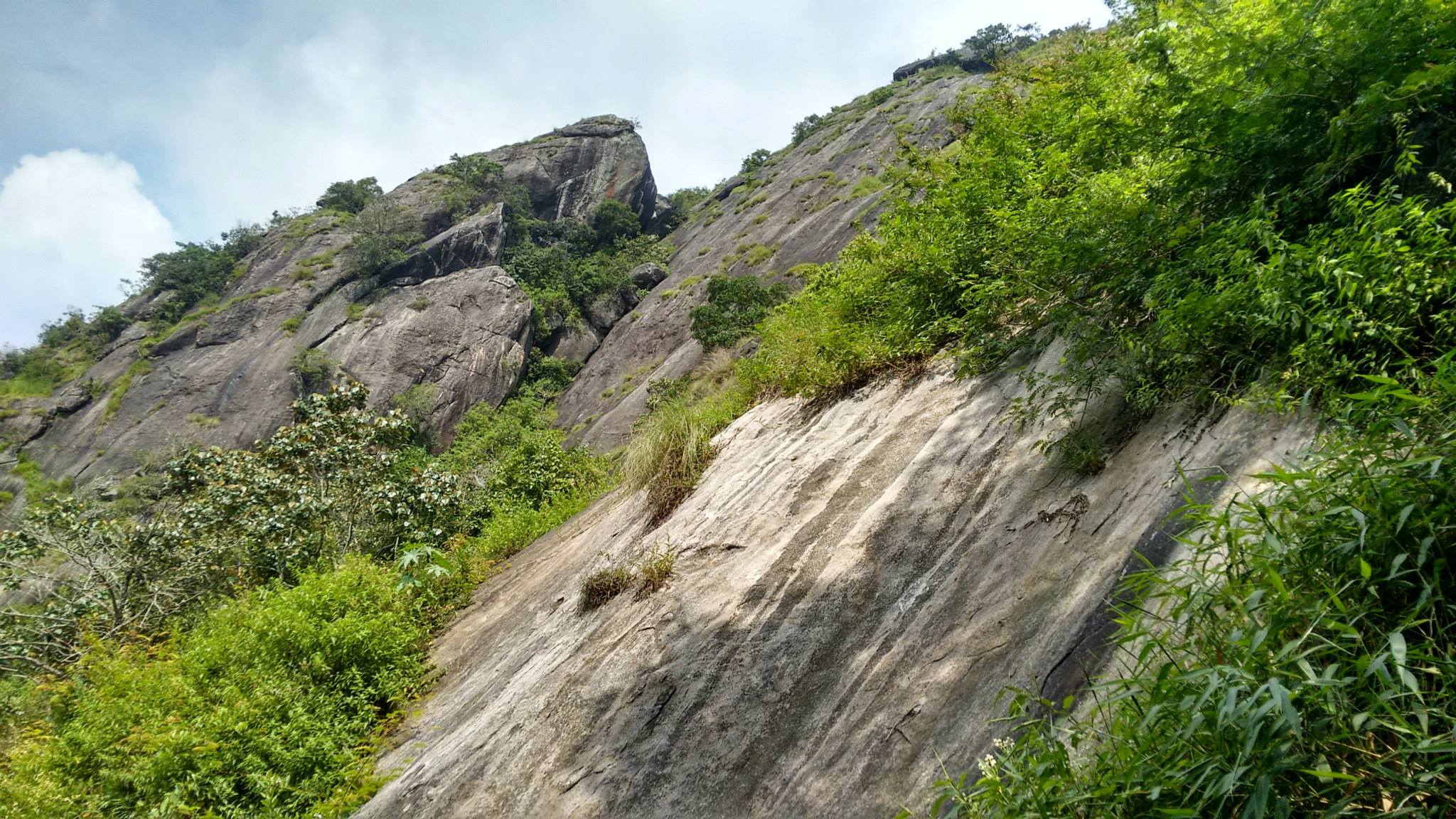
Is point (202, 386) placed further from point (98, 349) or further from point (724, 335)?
point (724, 335)

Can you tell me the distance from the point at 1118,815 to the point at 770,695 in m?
→ 2.41

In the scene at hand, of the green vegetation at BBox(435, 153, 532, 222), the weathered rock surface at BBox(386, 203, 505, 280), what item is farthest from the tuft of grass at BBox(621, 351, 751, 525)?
the green vegetation at BBox(435, 153, 532, 222)

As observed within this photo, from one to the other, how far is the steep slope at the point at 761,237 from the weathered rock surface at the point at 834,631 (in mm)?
19620

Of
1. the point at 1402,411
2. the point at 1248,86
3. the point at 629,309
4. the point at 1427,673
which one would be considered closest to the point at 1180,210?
the point at 1248,86

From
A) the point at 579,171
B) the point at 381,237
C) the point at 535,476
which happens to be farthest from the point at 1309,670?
the point at 579,171

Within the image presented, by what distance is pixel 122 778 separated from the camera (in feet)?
18.9

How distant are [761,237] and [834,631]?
34434 mm

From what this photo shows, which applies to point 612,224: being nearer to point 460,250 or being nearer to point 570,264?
point 570,264

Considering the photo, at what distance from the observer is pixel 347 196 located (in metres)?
56.7

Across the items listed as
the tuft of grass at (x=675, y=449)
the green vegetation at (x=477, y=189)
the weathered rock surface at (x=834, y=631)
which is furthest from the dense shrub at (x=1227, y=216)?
the green vegetation at (x=477, y=189)

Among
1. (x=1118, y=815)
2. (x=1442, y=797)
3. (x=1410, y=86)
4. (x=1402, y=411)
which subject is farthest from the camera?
(x=1410, y=86)

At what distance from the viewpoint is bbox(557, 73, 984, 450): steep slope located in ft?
99.5

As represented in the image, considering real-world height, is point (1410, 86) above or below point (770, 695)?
above

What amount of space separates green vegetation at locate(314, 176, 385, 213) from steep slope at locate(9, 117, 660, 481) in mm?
7985
